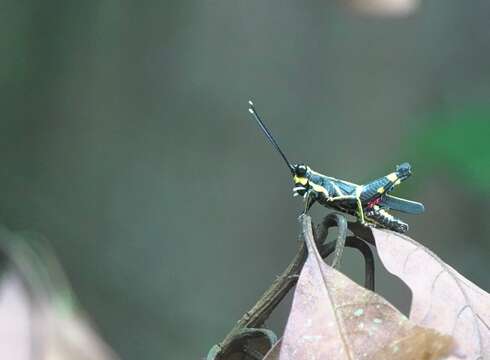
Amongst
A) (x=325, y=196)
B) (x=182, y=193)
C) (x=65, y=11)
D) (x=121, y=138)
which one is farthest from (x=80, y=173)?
(x=325, y=196)

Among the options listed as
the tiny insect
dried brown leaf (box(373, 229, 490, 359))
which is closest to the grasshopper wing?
the tiny insect

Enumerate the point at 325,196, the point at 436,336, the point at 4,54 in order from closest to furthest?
the point at 436,336
the point at 325,196
the point at 4,54

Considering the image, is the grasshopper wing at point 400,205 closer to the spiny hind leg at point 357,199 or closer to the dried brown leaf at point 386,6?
the spiny hind leg at point 357,199

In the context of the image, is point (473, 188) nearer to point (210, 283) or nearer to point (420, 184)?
point (420, 184)

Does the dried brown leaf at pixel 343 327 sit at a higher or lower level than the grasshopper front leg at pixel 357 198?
lower

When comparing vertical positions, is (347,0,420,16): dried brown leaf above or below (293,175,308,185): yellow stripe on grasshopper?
above

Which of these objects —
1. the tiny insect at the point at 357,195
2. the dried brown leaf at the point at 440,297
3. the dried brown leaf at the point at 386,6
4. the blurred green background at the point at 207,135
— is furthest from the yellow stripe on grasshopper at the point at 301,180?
the dried brown leaf at the point at 386,6

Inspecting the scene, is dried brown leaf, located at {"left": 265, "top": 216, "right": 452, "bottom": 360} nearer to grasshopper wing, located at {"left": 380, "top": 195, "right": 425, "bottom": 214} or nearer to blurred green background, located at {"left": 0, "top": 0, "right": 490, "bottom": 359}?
grasshopper wing, located at {"left": 380, "top": 195, "right": 425, "bottom": 214}
